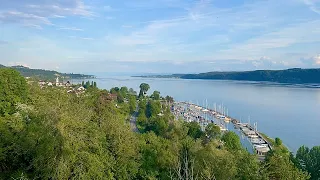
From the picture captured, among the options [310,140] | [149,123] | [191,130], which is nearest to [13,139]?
[191,130]

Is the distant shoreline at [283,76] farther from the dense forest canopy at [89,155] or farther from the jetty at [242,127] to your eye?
the dense forest canopy at [89,155]

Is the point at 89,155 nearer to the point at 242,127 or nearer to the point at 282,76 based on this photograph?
the point at 242,127

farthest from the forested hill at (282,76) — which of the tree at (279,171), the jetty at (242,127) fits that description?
the tree at (279,171)

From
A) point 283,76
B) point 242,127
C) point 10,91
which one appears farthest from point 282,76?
point 10,91

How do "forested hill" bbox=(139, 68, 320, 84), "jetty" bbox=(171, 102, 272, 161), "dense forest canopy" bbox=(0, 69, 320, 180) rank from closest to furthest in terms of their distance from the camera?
"dense forest canopy" bbox=(0, 69, 320, 180) → "jetty" bbox=(171, 102, 272, 161) → "forested hill" bbox=(139, 68, 320, 84)

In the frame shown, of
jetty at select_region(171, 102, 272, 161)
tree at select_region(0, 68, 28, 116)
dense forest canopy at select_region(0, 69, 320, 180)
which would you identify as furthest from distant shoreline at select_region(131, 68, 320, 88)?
tree at select_region(0, 68, 28, 116)

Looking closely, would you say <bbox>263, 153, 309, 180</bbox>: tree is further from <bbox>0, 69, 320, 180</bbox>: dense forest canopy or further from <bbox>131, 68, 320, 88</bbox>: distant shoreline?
<bbox>131, 68, 320, 88</bbox>: distant shoreline

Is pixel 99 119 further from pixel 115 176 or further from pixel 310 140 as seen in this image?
pixel 310 140

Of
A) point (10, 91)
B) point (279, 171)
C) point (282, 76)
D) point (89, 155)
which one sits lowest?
point (279, 171)
